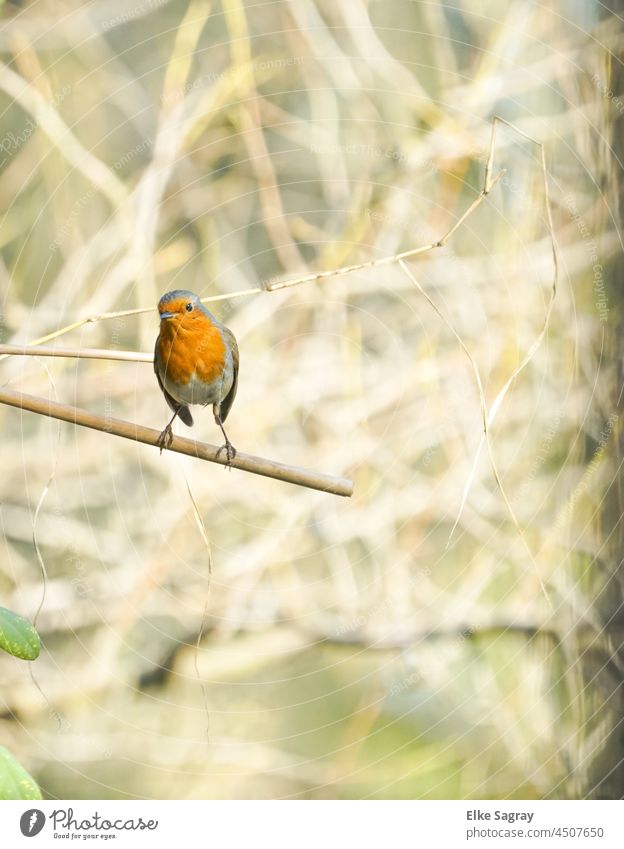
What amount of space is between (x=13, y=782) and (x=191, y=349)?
0.45m

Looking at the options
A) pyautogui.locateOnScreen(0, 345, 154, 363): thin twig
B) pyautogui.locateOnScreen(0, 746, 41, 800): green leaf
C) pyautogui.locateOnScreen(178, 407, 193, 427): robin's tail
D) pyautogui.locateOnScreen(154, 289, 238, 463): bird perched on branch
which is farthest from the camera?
pyautogui.locateOnScreen(178, 407, 193, 427): robin's tail

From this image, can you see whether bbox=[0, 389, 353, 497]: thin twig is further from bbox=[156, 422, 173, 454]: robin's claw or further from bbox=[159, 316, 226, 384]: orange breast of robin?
bbox=[159, 316, 226, 384]: orange breast of robin

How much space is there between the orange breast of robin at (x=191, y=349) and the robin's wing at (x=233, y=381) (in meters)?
0.03

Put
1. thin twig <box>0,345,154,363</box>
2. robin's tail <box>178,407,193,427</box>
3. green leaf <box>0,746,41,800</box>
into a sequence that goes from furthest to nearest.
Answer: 1. robin's tail <box>178,407,193,427</box>
2. thin twig <box>0,345,154,363</box>
3. green leaf <box>0,746,41,800</box>

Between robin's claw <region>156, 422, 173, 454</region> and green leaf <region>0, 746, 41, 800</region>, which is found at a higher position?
robin's claw <region>156, 422, 173, 454</region>

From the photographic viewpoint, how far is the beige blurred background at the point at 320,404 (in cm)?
96

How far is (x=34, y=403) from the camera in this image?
2.33 feet

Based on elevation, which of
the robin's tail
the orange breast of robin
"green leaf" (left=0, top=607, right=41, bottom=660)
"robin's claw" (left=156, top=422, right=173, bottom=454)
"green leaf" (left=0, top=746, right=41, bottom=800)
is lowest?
"green leaf" (left=0, top=746, right=41, bottom=800)

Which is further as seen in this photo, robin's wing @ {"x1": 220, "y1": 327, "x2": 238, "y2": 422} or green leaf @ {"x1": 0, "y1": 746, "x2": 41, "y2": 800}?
robin's wing @ {"x1": 220, "y1": 327, "x2": 238, "y2": 422}
